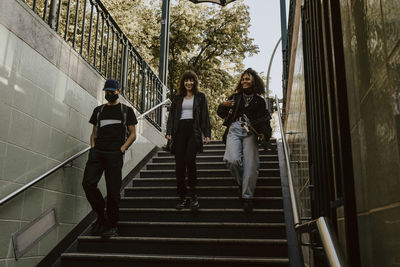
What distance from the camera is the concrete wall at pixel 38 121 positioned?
3.08 m

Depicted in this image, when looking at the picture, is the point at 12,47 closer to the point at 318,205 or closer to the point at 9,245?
the point at 9,245

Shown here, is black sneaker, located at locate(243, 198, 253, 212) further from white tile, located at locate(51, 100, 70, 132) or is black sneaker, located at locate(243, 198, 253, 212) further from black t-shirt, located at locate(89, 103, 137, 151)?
white tile, located at locate(51, 100, 70, 132)

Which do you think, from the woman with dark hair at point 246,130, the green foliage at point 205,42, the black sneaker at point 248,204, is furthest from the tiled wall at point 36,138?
the green foliage at point 205,42

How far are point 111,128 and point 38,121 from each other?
0.74 meters

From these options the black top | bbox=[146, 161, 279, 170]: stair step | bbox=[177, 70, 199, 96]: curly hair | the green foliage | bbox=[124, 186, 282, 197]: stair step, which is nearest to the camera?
the black top

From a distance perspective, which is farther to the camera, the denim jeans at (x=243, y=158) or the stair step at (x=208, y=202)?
the stair step at (x=208, y=202)

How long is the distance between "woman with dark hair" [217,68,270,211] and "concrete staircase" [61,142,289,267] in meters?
0.33

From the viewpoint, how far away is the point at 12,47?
3182 millimetres

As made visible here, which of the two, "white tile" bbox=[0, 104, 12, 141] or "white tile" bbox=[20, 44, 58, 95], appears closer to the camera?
"white tile" bbox=[0, 104, 12, 141]

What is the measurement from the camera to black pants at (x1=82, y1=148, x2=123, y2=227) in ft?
12.5

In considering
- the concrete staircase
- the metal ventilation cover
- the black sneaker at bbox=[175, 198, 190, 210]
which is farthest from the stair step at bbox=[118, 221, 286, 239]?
the metal ventilation cover

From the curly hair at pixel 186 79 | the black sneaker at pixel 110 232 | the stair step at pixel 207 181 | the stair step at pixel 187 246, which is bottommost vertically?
the stair step at pixel 187 246

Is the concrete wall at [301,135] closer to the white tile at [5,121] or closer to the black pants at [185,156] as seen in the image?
the black pants at [185,156]

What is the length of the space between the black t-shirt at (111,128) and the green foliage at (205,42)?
12371mm
